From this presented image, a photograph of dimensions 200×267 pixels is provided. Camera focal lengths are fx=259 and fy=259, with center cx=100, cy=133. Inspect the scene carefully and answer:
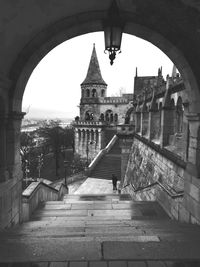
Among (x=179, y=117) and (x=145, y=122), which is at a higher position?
(x=179, y=117)

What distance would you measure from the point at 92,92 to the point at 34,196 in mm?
49114

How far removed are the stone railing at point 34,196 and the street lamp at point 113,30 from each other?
4.26 metres

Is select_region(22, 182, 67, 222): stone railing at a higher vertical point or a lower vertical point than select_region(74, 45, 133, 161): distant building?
lower

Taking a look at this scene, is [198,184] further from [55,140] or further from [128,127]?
[55,140]

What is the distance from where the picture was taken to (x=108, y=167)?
26.8 meters

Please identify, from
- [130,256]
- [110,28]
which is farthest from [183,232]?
[110,28]

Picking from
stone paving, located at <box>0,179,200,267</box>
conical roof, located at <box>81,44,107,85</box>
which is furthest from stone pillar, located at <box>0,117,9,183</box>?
conical roof, located at <box>81,44,107,85</box>

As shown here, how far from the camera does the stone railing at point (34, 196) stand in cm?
631

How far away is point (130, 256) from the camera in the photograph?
10.0ft

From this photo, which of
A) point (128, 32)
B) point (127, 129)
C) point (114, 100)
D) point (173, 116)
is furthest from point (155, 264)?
point (114, 100)

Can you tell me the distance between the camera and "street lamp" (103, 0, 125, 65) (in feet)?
12.9

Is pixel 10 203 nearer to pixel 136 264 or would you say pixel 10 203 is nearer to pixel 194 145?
pixel 136 264

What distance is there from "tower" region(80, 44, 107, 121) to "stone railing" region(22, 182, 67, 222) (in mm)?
45548

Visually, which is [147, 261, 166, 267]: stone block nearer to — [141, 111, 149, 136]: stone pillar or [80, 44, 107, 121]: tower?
[141, 111, 149, 136]: stone pillar
